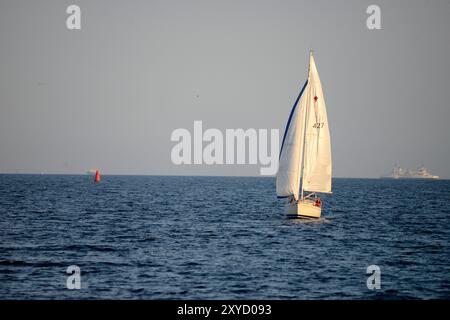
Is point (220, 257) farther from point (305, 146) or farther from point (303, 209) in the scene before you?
point (305, 146)

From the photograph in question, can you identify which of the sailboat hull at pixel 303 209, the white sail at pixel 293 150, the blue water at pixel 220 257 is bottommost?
the blue water at pixel 220 257

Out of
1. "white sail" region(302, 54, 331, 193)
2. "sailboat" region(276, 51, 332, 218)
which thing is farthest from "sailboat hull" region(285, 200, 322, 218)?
"white sail" region(302, 54, 331, 193)

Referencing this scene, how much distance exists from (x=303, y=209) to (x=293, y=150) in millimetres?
5751

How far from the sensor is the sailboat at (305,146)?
198ft

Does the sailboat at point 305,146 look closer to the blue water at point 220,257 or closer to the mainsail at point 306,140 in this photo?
the mainsail at point 306,140

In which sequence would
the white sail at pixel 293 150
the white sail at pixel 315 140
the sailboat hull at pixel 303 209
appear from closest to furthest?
the sailboat hull at pixel 303 209 → the white sail at pixel 293 150 → the white sail at pixel 315 140

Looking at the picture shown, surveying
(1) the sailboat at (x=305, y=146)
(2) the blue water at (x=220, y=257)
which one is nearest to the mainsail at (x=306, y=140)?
(1) the sailboat at (x=305, y=146)

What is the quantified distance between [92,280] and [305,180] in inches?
1264

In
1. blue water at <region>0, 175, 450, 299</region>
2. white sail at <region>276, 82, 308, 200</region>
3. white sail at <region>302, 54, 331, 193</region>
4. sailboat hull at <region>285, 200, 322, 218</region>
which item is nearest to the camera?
blue water at <region>0, 175, 450, 299</region>

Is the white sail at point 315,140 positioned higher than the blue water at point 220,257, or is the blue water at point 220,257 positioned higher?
the white sail at point 315,140

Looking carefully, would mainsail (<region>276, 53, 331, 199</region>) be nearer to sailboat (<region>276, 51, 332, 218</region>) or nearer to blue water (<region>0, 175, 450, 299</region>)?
sailboat (<region>276, 51, 332, 218</region>)

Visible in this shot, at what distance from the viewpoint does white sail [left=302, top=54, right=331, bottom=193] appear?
2382 inches
